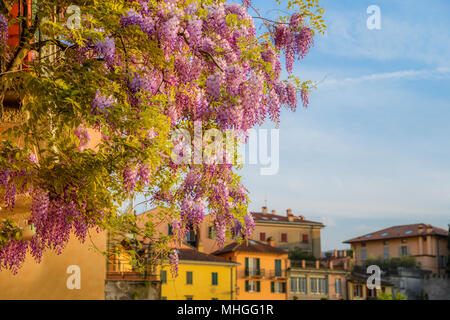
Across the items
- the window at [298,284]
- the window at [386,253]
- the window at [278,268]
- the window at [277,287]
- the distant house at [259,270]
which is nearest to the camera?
the distant house at [259,270]

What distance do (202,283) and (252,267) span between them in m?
7.36

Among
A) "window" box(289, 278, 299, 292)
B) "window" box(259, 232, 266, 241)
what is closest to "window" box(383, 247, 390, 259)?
"window" box(259, 232, 266, 241)

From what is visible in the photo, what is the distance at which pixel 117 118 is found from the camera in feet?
24.2

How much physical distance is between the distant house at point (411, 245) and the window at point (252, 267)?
2503 centimetres

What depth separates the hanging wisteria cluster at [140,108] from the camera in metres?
7.50

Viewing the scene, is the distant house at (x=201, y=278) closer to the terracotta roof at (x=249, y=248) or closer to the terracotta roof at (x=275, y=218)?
the terracotta roof at (x=249, y=248)

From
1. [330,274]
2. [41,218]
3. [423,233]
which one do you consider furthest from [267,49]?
[423,233]

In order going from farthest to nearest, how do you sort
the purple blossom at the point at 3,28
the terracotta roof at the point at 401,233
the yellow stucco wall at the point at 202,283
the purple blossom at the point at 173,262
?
the terracotta roof at the point at 401,233
the yellow stucco wall at the point at 202,283
the purple blossom at the point at 173,262
the purple blossom at the point at 3,28

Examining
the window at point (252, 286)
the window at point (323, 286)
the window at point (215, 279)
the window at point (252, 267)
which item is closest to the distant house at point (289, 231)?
the window at point (323, 286)

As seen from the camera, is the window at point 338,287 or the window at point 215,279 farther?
the window at point 338,287

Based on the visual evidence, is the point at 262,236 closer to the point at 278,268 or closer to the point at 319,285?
the point at 319,285

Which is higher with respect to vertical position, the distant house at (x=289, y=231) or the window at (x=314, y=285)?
the distant house at (x=289, y=231)

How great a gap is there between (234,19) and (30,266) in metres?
8.40
